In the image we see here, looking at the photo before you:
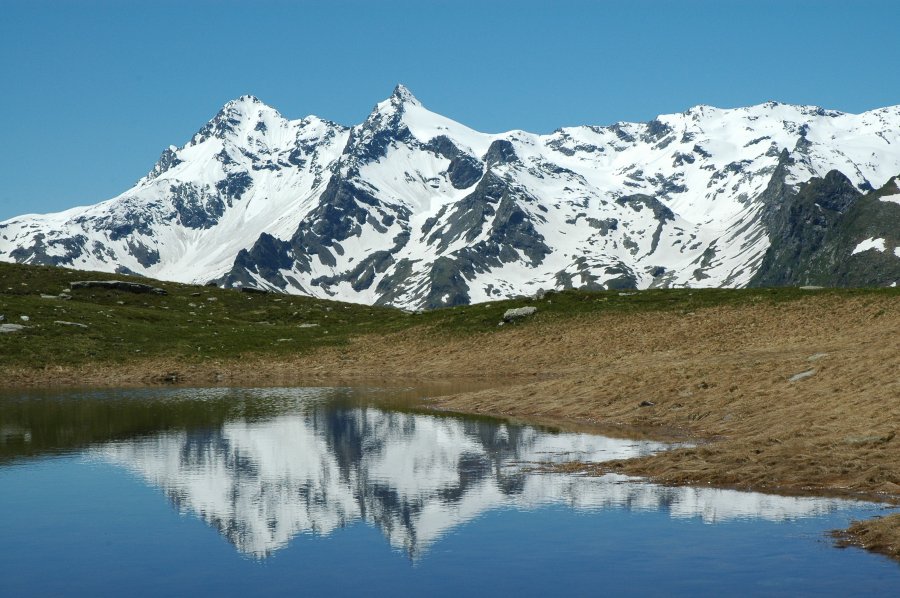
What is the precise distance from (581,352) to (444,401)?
18.1 meters

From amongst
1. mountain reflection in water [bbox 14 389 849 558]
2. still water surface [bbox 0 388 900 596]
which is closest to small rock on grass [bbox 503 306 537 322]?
mountain reflection in water [bbox 14 389 849 558]

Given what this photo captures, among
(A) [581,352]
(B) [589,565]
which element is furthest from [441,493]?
(A) [581,352]

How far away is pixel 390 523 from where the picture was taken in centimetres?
2559

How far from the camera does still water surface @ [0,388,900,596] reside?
66.5 feet

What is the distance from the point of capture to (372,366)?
7456 cm

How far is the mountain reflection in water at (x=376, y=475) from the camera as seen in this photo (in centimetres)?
2553

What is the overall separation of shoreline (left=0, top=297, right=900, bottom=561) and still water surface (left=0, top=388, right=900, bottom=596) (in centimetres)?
214

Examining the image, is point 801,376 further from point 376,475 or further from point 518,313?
point 518,313

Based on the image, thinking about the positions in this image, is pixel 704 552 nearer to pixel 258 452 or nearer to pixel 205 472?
pixel 205 472

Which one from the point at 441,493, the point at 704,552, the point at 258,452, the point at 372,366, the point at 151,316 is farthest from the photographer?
the point at 151,316

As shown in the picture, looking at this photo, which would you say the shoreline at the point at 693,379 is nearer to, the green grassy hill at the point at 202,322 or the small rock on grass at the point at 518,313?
the small rock on grass at the point at 518,313

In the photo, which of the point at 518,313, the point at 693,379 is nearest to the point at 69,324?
the point at 518,313

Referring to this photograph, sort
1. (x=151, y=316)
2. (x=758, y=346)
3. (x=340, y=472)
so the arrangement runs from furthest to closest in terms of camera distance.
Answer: (x=151, y=316) < (x=758, y=346) < (x=340, y=472)

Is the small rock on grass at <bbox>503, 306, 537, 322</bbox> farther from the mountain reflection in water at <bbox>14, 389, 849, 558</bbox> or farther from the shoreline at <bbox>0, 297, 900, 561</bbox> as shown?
the mountain reflection in water at <bbox>14, 389, 849, 558</bbox>
